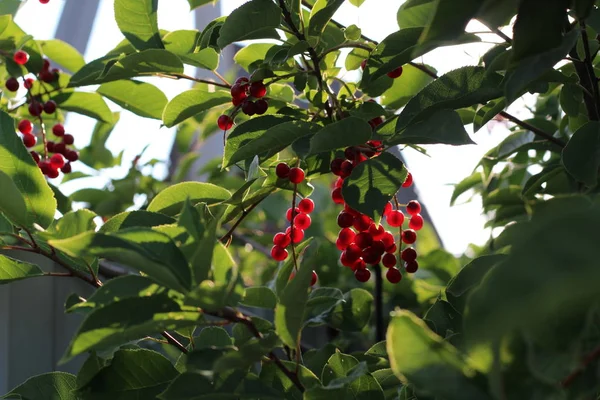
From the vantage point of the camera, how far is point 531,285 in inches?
12.4

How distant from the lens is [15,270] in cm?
74

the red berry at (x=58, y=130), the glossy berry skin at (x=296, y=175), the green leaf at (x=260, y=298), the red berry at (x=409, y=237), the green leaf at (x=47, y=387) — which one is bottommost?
the green leaf at (x=47, y=387)

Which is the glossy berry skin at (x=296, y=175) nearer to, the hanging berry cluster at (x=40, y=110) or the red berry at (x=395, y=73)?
the red berry at (x=395, y=73)

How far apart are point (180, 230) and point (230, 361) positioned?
11 cm

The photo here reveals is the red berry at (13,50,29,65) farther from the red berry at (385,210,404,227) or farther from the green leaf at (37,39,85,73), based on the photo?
the red berry at (385,210,404,227)

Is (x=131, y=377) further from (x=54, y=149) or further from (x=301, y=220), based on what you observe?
(x=54, y=149)

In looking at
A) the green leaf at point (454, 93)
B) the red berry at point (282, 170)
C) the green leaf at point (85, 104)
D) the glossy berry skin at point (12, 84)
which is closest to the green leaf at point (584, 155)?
the green leaf at point (454, 93)

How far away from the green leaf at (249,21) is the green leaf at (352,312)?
0.36 meters

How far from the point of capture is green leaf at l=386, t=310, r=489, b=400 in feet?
1.38

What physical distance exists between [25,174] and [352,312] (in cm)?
44

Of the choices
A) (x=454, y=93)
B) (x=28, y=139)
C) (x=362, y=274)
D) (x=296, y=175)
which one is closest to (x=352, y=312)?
(x=362, y=274)

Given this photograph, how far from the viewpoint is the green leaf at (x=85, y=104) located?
4.18ft

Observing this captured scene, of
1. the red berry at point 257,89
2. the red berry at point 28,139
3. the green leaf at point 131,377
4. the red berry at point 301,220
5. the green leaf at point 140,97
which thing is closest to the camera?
the green leaf at point 131,377

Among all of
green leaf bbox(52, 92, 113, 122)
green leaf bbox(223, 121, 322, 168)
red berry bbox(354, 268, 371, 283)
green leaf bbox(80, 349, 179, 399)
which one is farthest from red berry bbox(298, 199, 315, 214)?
green leaf bbox(52, 92, 113, 122)
